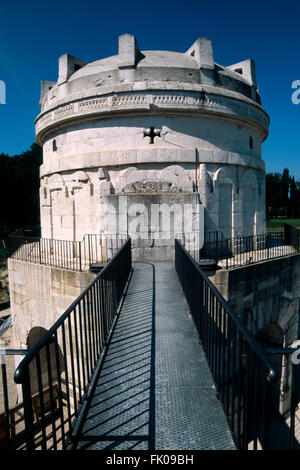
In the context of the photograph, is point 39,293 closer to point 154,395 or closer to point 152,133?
point 152,133

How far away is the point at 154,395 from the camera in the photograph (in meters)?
2.94

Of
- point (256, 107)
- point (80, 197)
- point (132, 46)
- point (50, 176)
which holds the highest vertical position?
point (132, 46)

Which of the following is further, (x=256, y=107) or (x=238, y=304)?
(x=256, y=107)

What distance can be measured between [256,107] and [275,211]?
61.4 meters

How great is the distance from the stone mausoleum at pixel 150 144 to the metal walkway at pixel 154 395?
16.0 feet

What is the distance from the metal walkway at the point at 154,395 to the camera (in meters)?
2.43

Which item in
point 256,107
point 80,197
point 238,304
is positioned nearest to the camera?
point 238,304

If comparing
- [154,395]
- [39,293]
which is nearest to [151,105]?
[39,293]

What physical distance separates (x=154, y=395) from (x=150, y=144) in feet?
27.9

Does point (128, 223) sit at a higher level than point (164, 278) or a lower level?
higher

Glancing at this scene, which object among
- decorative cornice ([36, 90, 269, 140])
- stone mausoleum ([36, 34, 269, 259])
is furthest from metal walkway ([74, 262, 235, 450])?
decorative cornice ([36, 90, 269, 140])
